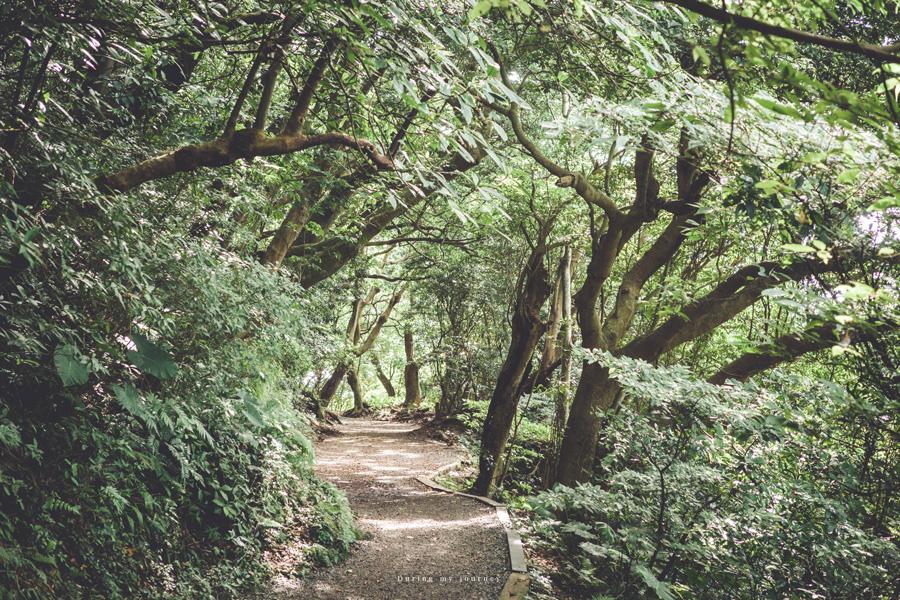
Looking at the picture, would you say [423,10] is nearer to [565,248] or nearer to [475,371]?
[565,248]

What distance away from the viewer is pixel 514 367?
8.19m

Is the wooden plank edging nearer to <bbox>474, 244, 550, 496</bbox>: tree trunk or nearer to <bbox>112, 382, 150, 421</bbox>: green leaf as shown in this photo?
<bbox>474, 244, 550, 496</bbox>: tree trunk

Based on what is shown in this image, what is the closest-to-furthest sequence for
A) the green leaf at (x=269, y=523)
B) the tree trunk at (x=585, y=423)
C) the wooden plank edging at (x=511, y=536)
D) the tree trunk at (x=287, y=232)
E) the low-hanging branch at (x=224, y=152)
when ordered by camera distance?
the low-hanging branch at (x=224, y=152) < the green leaf at (x=269, y=523) < the wooden plank edging at (x=511, y=536) < the tree trunk at (x=585, y=423) < the tree trunk at (x=287, y=232)

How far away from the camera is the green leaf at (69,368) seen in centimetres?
270

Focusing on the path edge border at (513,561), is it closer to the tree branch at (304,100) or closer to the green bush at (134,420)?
the green bush at (134,420)

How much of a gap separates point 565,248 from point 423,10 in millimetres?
5974

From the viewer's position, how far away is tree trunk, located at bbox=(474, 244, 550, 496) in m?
7.87

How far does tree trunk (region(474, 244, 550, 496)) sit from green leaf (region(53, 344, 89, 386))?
19.7 feet

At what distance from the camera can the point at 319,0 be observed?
98.3 inches

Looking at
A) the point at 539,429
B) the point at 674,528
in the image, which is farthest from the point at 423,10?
the point at 539,429

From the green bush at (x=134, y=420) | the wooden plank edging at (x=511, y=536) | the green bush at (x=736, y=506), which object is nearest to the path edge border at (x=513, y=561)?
the wooden plank edging at (x=511, y=536)

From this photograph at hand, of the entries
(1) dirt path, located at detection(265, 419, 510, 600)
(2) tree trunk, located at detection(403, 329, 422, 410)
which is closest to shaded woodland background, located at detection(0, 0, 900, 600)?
(1) dirt path, located at detection(265, 419, 510, 600)

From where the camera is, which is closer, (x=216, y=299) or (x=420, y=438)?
(x=216, y=299)

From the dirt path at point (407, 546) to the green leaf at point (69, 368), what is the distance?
2581 millimetres
